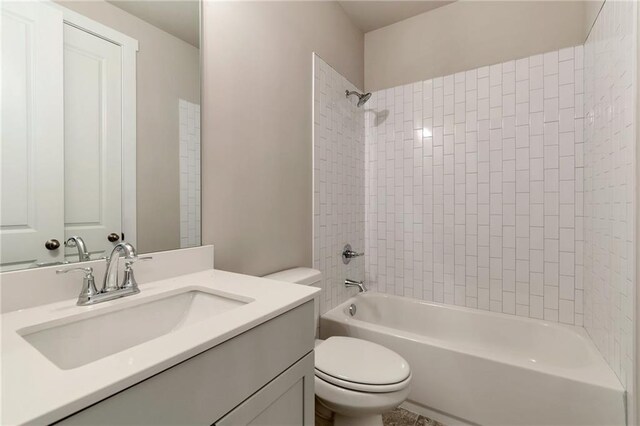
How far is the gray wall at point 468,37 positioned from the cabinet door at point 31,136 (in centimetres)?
209

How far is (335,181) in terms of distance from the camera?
6.64ft

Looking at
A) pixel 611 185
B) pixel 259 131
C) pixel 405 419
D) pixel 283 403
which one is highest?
pixel 259 131

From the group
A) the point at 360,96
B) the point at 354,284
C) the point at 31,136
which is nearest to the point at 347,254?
the point at 354,284

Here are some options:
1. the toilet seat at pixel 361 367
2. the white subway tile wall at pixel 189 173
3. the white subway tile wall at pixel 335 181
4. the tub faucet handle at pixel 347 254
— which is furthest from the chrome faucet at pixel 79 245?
the tub faucet handle at pixel 347 254

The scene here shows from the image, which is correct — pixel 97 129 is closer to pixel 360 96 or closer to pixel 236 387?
pixel 236 387

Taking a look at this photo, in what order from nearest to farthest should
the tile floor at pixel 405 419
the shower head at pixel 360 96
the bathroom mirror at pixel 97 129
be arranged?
the bathroom mirror at pixel 97 129
the tile floor at pixel 405 419
the shower head at pixel 360 96

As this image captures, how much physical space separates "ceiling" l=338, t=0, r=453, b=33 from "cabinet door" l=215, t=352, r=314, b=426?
2.30m

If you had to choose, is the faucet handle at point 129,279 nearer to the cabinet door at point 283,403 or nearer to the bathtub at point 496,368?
the cabinet door at point 283,403

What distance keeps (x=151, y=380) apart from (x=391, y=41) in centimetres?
260

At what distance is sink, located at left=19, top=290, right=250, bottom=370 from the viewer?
65 cm

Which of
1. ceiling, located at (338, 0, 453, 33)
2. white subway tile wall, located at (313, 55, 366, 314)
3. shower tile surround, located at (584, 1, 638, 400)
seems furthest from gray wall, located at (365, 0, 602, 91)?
white subway tile wall, located at (313, 55, 366, 314)

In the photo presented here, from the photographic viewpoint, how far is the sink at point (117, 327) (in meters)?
0.65

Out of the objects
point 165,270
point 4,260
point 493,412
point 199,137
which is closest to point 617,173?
point 493,412

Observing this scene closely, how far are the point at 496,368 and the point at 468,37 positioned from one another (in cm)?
205
